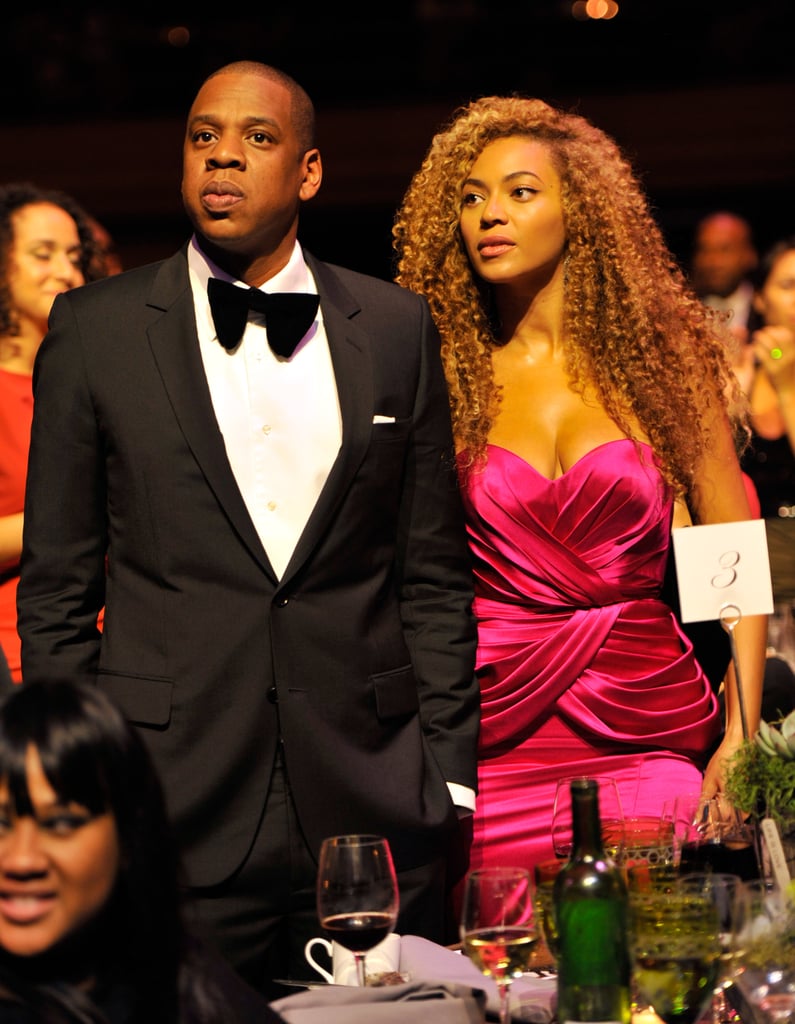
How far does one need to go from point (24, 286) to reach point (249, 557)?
1.76 m

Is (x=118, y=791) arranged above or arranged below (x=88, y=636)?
below

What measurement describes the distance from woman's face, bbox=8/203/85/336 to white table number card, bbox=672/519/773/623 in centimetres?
199

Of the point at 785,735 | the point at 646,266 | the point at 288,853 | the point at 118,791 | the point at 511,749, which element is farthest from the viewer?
the point at 646,266

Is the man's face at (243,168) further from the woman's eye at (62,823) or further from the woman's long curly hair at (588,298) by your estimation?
the woman's eye at (62,823)

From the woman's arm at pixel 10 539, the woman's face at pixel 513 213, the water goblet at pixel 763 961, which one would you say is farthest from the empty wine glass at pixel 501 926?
the woman's arm at pixel 10 539

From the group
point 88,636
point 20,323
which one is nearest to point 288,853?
point 88,636

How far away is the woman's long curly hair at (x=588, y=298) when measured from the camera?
318 centimetres

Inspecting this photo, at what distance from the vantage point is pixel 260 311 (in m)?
2.60

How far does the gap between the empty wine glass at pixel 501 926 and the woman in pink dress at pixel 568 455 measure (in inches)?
48.6

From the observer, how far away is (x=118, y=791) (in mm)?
1463

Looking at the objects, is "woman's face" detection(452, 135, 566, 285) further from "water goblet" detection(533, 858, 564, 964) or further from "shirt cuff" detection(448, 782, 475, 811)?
"water goblet" detection(533, 858, 564, 964)

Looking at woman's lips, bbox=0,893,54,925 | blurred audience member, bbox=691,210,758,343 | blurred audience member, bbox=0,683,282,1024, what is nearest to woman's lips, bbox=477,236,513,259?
blurred audience member, bbox=0,683,282,1024

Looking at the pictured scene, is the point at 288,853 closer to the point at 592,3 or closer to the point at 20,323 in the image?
the point at 20,323

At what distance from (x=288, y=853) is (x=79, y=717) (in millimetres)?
1091
